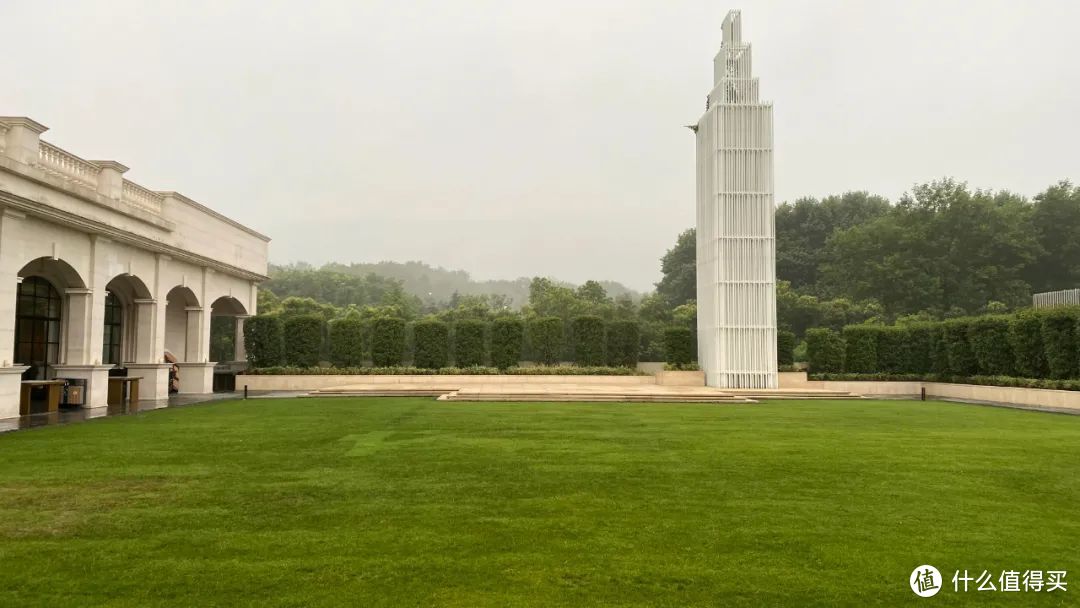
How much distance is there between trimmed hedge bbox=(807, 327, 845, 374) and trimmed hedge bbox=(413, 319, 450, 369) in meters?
16.8

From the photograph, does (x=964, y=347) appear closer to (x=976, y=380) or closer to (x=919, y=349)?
(x=976, y=380)

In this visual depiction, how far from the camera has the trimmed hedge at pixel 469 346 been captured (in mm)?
31062

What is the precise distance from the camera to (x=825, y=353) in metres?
30.1

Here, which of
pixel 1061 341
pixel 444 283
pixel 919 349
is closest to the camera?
pixel 1061 341

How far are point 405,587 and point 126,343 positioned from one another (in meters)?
22.8

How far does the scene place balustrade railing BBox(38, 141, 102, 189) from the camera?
53.1 feet

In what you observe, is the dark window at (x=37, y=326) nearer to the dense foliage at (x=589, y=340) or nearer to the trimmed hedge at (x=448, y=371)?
the trimmed hedge at (x=448, y=371)

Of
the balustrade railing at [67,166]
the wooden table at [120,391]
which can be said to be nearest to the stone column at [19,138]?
the balustrade railing at [67,166]

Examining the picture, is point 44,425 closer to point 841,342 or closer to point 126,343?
point 126,343

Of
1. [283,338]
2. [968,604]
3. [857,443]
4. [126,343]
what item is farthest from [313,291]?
[968,604]

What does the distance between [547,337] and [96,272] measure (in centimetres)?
1905

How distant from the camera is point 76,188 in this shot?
665 inches

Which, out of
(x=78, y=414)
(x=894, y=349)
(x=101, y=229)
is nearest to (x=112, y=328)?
(x=101, y=229)

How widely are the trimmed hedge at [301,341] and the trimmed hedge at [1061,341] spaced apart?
92.4 feet
